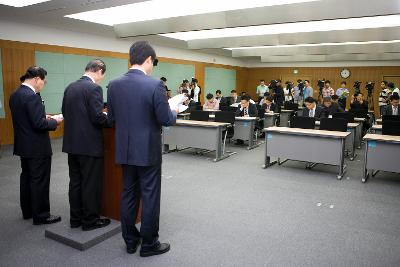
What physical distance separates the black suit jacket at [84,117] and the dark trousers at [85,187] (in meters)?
0.10

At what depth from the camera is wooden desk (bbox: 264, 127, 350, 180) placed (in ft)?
16.8

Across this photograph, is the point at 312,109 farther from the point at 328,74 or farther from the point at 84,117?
the point at 328,74

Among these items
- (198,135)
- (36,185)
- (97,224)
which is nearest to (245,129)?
(198,135)

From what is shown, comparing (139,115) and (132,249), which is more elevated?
(139,115)

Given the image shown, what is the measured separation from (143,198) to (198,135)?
4062 mm

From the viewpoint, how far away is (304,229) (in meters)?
3.25

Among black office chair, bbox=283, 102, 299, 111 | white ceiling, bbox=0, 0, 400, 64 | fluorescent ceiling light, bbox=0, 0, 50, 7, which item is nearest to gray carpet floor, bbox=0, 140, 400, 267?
white ceiling, bbox=0, 0, 400, 64

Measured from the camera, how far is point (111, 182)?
120 inches

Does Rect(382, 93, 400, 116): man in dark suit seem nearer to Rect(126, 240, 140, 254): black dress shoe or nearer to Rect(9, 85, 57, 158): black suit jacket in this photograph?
Rect(126, 240, 140, 254): black dress shoe

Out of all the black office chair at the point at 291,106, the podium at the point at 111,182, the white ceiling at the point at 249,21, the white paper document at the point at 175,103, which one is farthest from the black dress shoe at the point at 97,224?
the black office chair at the point at 291,106

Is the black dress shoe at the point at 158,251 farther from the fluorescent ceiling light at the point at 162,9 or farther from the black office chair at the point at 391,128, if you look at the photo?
the black office chair at the point at 391,128

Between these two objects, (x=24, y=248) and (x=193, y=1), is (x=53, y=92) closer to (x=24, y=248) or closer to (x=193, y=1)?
(x=193, y=1)

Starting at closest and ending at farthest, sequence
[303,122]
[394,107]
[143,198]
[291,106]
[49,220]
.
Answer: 1. [143,198]
2. [49,220]
3. [303,122]
4. [394,107]
5. [291,106]

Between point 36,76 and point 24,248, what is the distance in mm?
1517
